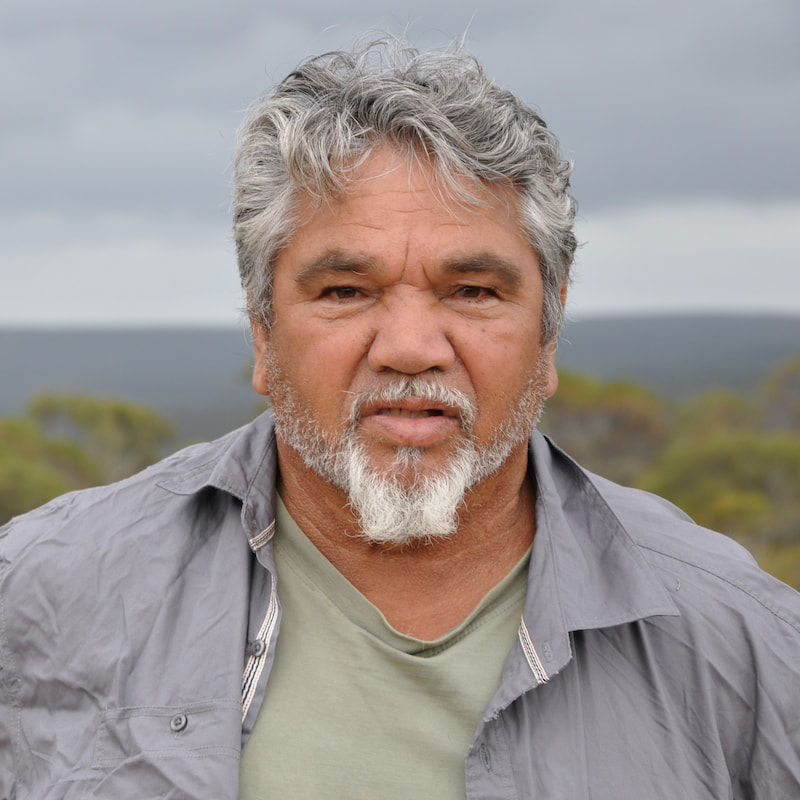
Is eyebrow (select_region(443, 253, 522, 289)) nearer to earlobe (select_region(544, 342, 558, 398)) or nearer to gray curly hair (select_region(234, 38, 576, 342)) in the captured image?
gray curly hair (select_region(234, 38, 576, 342))

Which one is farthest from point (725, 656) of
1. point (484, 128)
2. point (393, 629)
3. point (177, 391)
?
point (177, 391)

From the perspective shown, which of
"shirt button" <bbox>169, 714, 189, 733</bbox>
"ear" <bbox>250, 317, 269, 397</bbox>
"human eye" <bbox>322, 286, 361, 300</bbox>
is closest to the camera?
"shirt button" <bbox>169, 714, 189, 733</bbox>

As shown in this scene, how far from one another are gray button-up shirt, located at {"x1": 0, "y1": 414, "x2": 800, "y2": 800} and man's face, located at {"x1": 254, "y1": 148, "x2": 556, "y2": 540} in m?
0.29

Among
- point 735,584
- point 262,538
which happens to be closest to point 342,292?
point 262,538

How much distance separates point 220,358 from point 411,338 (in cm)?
4649

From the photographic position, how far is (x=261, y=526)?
289cm

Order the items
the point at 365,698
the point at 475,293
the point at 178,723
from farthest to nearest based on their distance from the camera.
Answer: the point at 475,293 → the point at 365,698 → the point at 178,723

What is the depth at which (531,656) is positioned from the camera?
2.63 m

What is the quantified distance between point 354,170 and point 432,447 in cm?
69

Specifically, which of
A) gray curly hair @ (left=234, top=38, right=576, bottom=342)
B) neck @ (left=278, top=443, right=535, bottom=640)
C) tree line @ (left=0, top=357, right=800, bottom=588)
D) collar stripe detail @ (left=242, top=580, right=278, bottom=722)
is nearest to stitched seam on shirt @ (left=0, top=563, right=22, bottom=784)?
collar stripe detail @ (left=242, top=580, right=278, bottom=722)

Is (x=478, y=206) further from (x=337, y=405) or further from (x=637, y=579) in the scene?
(x=637, y=579)

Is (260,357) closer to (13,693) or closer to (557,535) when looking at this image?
(557,535)

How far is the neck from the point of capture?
9.64 feet

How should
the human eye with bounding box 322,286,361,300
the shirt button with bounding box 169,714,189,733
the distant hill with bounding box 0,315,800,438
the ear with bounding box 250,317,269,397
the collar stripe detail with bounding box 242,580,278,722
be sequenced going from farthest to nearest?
the distant hill with bounding box 0,315,800,438, the ear with bounding box 250,317,269,397, the human eye with bounding box 322,286,361,300, the collar stripe detail with bounding box 242,580,278,722, the shirt button with bounding box 169,714,189,733
